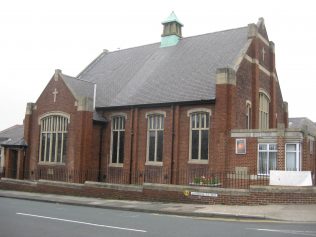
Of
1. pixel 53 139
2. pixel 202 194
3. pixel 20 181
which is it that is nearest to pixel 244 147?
pixel 202 194

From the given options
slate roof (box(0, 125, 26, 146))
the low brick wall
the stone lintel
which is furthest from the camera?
slate roof (box(0, 125, 26, 146))

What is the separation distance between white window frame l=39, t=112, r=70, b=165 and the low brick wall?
561cm

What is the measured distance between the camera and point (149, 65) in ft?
104

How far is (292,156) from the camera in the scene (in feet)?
67.4

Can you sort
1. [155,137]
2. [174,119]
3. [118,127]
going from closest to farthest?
[174,119]
[155,137]
[118,127]

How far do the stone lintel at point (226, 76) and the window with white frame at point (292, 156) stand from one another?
4.82 m

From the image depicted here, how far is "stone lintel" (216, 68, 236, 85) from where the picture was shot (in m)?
22.8

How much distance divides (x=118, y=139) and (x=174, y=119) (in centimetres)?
492

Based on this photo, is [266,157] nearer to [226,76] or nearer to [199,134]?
[199,134]

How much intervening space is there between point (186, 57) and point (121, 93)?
538 centimetres

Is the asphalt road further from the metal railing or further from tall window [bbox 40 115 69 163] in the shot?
tall window [bbox 40 115 69 163]

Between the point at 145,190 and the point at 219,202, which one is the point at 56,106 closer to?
the point at 145,190

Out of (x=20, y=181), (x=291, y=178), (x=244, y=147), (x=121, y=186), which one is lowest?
(x=20, y=181)

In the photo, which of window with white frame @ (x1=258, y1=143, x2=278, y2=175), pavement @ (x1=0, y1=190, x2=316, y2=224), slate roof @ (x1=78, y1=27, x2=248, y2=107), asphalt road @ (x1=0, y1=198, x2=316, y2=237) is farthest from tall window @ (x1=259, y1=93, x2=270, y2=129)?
asphalt road @ (x1=0, y1=198, x2=316, y2=237)
